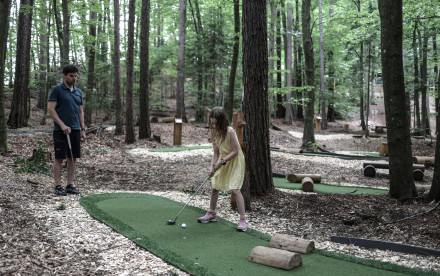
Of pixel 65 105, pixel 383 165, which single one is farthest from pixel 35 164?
pixel 383 165

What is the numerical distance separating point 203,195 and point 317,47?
75.3ft

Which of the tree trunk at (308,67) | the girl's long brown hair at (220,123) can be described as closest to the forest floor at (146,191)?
the girl's long brown hair at (220,123)

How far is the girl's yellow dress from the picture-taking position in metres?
4.39

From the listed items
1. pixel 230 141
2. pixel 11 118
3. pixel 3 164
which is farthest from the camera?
pixel 11 118

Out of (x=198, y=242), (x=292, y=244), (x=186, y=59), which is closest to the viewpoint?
(x=292, y=244)

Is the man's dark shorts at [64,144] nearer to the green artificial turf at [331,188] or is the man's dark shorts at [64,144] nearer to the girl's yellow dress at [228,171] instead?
the girl's yellow dress at [228,171]

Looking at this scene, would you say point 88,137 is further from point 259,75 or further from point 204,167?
point 259,75

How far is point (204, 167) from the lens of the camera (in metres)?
9.25

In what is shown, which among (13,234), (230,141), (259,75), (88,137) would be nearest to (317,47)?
(88,137)

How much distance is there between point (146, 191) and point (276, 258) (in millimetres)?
3945

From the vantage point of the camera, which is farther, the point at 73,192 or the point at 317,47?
the point at 317,47

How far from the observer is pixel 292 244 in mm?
3568

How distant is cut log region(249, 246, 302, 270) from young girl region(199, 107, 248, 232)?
914 mm

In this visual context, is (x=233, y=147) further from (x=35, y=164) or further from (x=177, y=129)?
(x=177, y=129)
